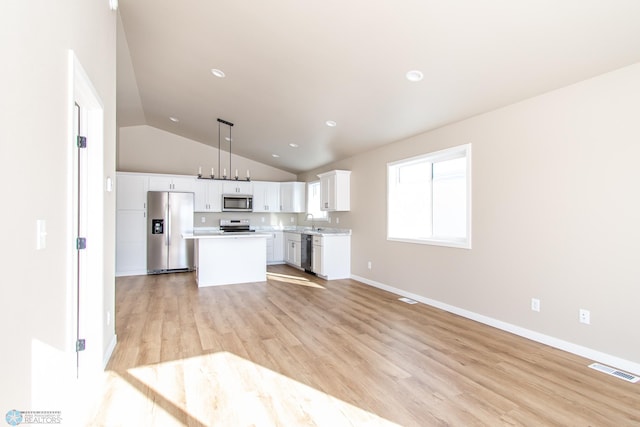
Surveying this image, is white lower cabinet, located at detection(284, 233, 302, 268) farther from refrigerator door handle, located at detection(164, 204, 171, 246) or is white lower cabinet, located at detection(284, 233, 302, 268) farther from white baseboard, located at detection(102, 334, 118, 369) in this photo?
white baseboard, located at detection(102, 334, 118, 369)

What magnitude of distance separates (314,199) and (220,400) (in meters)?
6.39

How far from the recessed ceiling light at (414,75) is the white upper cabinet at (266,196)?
221 inches

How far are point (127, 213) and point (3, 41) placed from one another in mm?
6425

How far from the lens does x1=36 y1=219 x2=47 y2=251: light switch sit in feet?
4.42

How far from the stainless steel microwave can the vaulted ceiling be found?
9.29 ft

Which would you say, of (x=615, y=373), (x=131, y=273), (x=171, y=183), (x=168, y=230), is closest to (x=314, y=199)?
(x=171, y=183)

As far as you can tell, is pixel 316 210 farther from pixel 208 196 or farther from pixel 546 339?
pixel 546 339

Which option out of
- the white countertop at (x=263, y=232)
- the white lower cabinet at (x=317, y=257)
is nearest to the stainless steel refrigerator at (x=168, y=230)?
the white countertop at (x=263, y=232)

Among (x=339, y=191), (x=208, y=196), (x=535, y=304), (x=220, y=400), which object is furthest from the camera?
(x=208, y=196)

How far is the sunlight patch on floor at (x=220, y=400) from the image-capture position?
2010mm

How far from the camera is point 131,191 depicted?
681cm

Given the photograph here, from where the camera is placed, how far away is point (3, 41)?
1.07 meters

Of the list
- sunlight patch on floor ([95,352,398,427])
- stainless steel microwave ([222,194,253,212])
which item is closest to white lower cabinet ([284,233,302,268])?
stainless steel microwave ([222,194,253,212])

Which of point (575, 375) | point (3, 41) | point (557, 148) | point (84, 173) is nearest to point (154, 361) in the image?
point (84, 173)
